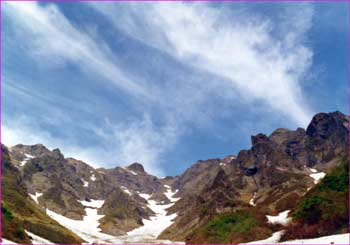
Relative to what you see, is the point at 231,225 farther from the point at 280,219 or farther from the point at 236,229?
the point at 280,219

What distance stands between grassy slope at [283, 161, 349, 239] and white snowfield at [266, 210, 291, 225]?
10.1ft

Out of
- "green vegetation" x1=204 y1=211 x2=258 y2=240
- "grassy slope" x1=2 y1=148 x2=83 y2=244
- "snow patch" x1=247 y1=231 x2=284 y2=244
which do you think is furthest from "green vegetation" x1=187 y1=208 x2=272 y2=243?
"grassy slope" x1=2 y1=148 x2=83 y2=244

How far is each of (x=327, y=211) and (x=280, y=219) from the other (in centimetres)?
2831

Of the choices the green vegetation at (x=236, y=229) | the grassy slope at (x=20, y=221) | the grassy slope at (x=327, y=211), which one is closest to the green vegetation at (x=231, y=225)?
the green vegetation at (x=236, y=229)

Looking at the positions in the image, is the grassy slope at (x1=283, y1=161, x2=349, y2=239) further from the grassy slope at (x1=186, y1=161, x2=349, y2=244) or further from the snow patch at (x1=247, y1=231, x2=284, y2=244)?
the snow patch at (x1=247, y1=231, x2=284, y2=244)

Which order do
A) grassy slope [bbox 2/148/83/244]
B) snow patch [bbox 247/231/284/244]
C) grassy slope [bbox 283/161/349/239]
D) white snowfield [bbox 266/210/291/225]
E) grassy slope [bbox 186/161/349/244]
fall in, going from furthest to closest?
white snowfield [bbox 266/210/291/225] < snow patch [bbox 247/231/284/244] < grassy slope [bbox 186/161/349/244] < grassy slope [bbox 2/148/83/244] < grassy slope [bbox 283/161/349/239]

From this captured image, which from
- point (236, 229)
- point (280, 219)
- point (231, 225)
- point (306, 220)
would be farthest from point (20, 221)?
point (306, 220)

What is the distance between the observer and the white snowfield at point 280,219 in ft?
386

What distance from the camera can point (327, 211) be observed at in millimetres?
96000

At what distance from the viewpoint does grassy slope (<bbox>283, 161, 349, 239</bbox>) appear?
87000 millimetres

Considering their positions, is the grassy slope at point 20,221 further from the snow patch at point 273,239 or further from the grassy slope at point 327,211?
the grassy slope at point 327,211

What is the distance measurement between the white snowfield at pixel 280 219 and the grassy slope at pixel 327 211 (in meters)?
3.09

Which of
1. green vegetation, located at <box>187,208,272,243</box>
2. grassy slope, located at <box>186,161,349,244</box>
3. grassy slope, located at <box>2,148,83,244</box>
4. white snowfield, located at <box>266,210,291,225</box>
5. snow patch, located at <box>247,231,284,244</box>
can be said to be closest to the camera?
grassy slope, located at <box>2,148,83,244</box>

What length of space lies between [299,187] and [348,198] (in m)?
75.4
